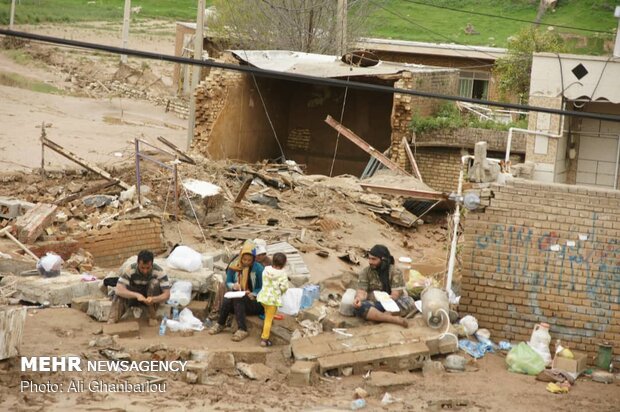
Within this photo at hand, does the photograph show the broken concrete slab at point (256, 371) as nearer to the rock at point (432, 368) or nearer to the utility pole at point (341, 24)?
the rock at point (432, 368)

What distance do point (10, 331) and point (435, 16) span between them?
43.3 metres

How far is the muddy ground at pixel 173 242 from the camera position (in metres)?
9.55

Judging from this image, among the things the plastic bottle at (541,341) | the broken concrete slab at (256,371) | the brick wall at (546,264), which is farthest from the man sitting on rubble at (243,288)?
the plastic bottle at (541,341)

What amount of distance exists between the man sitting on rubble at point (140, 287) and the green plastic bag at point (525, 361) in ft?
12.7

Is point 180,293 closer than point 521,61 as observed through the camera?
Yes

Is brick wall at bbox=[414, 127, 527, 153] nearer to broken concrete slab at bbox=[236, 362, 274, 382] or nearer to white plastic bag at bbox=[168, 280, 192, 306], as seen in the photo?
white plastic bag at bbox=[168, 280, 192, 306]

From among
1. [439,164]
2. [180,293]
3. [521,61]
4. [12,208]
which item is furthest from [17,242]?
[521,61]

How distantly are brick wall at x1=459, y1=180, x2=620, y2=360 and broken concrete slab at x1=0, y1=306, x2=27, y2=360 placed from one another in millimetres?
5310

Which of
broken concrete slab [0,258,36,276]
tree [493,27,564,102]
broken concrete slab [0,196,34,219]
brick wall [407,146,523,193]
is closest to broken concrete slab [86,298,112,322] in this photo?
broken concrete slab [0,258,36,276]

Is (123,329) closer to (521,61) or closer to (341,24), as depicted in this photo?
(341,24)

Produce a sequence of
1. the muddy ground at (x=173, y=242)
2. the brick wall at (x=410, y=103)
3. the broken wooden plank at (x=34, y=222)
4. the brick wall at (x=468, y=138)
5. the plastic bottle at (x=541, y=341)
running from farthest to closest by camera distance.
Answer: the brick wall at (x=468, y=138)
the brick wall at (x=410, y=103)
the broken wooden plank at (x=34, y=222)
the plastic bottle at (x=541, y=341)
the muddy ground at (x=173, y=242)

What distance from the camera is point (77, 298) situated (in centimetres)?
1214

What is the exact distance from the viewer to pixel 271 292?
11.2 meters

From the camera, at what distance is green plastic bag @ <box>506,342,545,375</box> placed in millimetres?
11234
